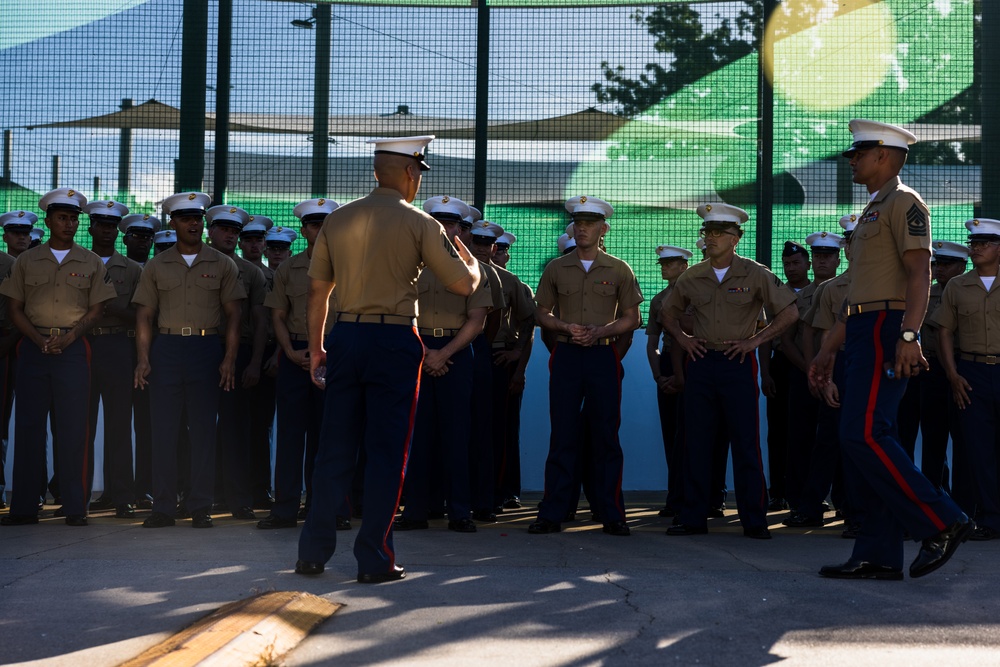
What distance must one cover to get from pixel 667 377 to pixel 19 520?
4.62 m

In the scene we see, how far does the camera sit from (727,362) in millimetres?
7609

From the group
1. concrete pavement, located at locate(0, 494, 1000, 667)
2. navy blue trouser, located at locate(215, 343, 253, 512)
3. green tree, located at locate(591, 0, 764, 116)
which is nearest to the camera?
concrete pavement, located at locate(0, 494, 1000, 667)

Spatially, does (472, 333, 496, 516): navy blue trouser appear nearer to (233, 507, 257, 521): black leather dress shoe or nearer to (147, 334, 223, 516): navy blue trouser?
(233, 507, 257, 521): black leather dress shoe

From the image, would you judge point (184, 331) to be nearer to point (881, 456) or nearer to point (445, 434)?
point (445, 434)

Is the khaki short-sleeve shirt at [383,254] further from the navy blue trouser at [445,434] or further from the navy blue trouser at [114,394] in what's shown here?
the navy blue trouser at [114,394]

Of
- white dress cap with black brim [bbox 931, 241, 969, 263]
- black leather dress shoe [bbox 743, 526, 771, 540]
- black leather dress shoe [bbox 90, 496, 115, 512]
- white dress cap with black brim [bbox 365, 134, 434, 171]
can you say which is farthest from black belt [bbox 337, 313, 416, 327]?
white dress cap with black brim [bbox 931, 241, 969, 263]

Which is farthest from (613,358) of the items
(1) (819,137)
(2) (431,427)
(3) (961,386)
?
(1) (819,137)

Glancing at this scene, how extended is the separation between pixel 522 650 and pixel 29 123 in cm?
785

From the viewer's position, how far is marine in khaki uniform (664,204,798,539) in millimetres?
7551

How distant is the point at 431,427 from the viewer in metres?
7.91

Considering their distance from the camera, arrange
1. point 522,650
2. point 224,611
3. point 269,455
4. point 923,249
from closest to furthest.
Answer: point 522,650 → point 224,611 → point 923,249 → point 269,455

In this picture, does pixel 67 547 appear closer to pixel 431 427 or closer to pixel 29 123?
pixel 431 427

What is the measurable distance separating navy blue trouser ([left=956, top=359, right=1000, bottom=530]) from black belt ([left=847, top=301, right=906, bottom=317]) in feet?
8.49

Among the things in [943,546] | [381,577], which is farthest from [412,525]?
[943,546]
